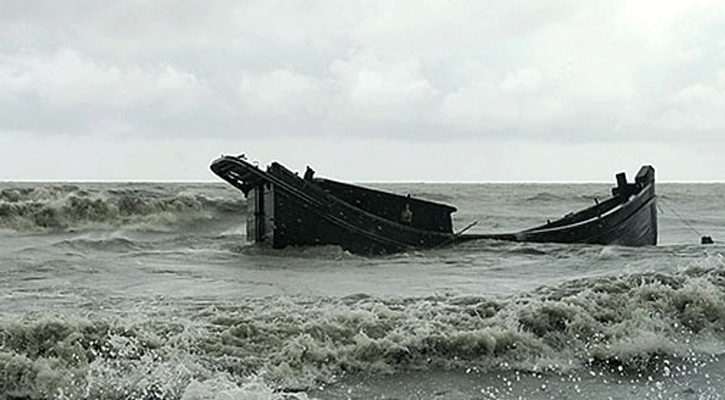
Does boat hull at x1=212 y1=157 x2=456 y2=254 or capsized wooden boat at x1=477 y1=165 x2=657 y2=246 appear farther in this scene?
capsized wooden boat at x1=477 y1=165 x2=657 y2=246

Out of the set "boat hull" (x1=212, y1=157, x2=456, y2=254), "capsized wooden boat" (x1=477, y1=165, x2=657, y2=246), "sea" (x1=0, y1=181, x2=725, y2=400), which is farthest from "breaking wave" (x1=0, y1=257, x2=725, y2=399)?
"capsized wooden boat" (x1=477, y1=165, x2=657, y2=246)

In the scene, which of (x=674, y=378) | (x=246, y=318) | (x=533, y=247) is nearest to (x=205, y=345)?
(x=246, y=318)

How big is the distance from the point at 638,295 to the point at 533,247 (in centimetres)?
608

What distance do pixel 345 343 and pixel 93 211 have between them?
19.5 meters

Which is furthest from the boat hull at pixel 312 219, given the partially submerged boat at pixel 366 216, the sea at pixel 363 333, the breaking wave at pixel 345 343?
the breaking wave at pixel 345 343

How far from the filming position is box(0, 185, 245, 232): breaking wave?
2195 centimetres

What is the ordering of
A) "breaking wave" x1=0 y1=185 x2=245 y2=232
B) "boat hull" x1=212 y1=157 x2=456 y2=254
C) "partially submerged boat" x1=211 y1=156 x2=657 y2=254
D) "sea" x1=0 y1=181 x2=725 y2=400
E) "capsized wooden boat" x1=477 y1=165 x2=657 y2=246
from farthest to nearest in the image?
"breaking wave" x1=0 y1=185 x2=245 y2=232, "capsized wooden boat" x1=477 y1=165 x2=657 y2=246, "partially submerged boat" x1=211 y1=156 x2=657 y2=254, "boat hull" x1=212 y1=157 x2=456 y2=254, "sea" x1=0 y1=181 x2=725 y2=400

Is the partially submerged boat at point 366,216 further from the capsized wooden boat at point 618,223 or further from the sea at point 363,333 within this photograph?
the sea at point 363,333

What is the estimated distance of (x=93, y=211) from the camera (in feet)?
76.8

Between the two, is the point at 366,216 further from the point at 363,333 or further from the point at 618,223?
the point at 363,333

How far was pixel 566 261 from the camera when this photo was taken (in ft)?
36.6

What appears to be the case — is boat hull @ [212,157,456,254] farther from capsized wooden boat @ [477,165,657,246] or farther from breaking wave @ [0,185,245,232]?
breaking wave @ [0,185,245,232]

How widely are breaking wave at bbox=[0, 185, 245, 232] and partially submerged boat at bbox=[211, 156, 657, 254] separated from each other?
399 inches

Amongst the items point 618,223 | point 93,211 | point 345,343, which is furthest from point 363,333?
point 93,211
